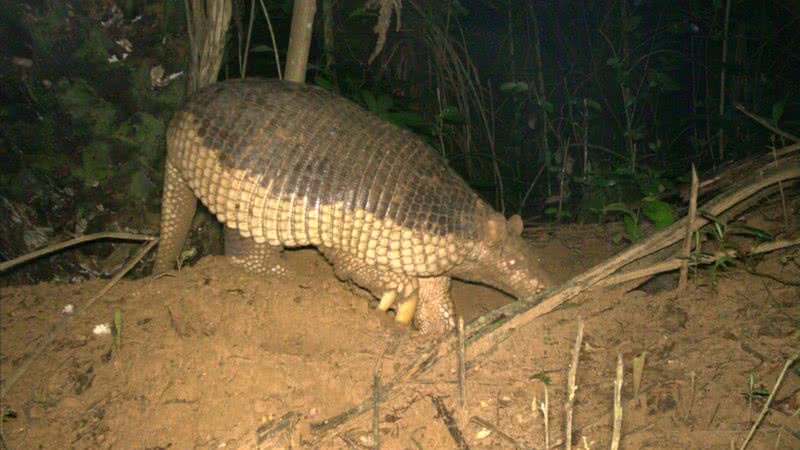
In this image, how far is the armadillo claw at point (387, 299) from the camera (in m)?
4.81

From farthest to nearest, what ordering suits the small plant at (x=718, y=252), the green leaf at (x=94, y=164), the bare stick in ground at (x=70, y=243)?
the green leaf at (x=94, y=164), the bare stick in ground at (x=70, y=243), the small plant at (x=718, y=252)

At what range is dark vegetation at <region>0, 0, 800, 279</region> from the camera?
4594 mm

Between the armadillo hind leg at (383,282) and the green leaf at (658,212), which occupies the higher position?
the green leaf at (658,212)

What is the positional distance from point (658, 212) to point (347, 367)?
8.52 ft

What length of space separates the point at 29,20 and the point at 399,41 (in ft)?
15.0

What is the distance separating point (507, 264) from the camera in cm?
493

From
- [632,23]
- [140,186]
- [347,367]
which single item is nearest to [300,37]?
[140,186]

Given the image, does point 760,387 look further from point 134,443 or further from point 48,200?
point 48,200

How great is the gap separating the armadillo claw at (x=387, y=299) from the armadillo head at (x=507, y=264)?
531 mm

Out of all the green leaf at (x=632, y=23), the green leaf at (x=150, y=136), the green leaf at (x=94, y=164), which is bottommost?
the green leaf at (x=94, y=164)

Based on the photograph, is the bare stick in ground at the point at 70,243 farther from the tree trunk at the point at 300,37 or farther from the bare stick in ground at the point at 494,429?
the bare stick in ground at the point at 494,429

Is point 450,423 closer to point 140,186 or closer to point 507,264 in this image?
point 507,264

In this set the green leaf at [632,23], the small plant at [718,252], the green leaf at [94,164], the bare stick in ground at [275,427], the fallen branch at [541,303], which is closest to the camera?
the bare stick in ground at [275,427]

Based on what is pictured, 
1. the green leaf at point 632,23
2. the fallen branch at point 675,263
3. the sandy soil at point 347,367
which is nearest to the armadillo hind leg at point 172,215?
the sandy soil at point 347,367
